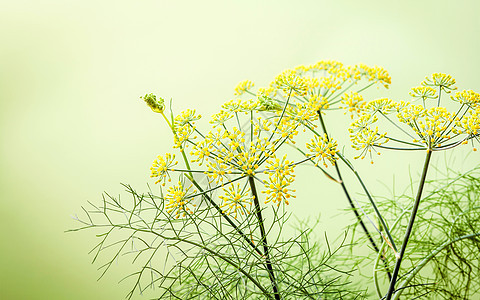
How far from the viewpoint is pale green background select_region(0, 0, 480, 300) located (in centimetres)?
101

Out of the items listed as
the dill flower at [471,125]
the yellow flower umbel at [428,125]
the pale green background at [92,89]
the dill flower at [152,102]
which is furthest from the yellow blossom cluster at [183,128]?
the pale green background at [92,89]

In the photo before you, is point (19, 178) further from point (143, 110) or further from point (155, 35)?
point (155, 35)

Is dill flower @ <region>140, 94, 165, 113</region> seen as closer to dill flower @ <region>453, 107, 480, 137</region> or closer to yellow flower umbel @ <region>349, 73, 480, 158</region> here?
yellow flower umbel @ <region>349, 73, 480, 158</region>

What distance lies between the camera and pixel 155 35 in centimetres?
103

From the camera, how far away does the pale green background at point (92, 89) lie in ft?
3.30

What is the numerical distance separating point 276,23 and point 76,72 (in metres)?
0.50

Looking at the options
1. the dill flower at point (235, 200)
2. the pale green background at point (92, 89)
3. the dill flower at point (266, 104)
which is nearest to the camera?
the dill flower at point (235, 200)

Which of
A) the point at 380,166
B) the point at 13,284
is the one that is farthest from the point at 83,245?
the point at 380,166

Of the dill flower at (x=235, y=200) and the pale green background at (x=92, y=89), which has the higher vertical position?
the pale green background at (x=92, y=89)

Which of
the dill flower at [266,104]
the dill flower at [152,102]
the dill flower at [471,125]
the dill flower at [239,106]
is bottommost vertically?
the dill flower at [471,125]

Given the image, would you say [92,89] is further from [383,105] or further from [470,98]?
[470,98]

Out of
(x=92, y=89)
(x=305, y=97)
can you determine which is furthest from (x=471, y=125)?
(x=92, y=89)

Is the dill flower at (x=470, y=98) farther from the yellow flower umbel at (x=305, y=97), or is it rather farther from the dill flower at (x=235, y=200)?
the dill flower at (x=235, y=200)

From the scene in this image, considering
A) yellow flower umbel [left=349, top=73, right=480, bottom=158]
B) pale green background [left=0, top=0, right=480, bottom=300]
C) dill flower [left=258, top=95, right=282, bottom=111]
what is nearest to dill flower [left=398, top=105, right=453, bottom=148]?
yellow flower umbel [left=349, top=73, right=480, bottom=158]
